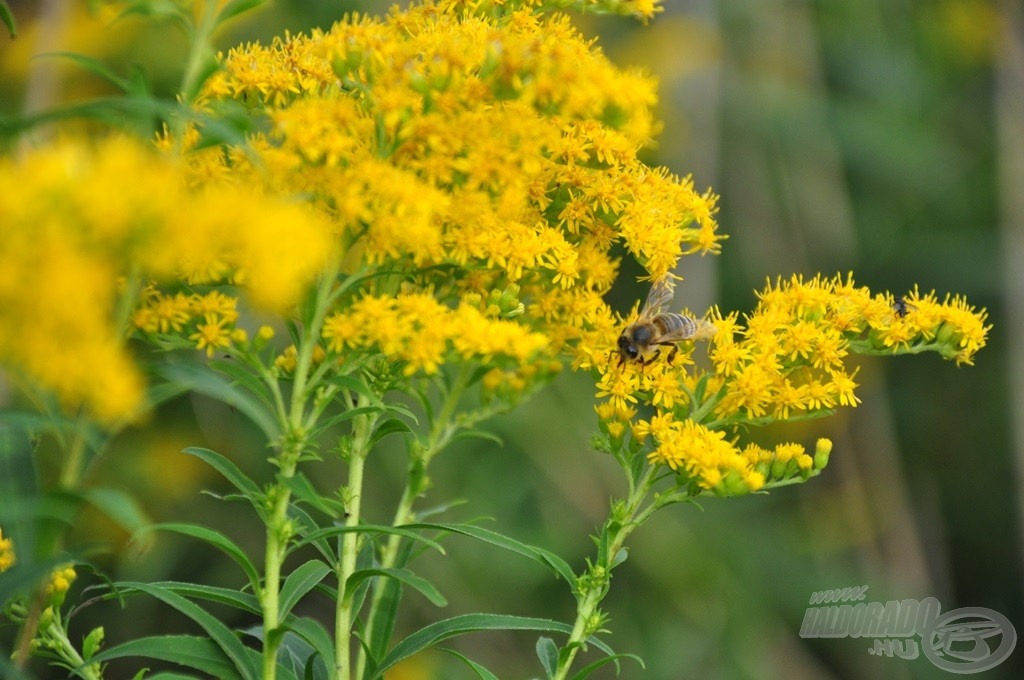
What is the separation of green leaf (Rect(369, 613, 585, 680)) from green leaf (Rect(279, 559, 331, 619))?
0.15 m

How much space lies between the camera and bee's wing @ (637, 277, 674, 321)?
7.36ft

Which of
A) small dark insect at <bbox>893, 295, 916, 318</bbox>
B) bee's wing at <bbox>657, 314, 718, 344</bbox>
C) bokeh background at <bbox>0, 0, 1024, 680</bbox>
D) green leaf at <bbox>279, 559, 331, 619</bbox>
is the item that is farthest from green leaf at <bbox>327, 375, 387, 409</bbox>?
bokeh background at <bbox>0, 0, 1024, 680</bbox>

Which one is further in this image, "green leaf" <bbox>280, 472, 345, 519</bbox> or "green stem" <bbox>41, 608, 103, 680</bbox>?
"green stem" <bbox>41, 608, 103, 680</bbox>

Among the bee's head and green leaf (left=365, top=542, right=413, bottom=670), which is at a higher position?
the bee's head

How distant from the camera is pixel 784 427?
4.78m

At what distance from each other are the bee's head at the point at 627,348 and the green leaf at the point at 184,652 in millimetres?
760

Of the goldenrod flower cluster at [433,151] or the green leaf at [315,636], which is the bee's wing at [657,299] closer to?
the goldenrod flower cluster at [433,151]

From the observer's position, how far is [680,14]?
5.29m

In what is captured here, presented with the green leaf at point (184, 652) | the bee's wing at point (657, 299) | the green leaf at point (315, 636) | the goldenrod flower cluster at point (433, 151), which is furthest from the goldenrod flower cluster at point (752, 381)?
the green leaf at point (184, 652)

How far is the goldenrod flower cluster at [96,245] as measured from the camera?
42.4 inches

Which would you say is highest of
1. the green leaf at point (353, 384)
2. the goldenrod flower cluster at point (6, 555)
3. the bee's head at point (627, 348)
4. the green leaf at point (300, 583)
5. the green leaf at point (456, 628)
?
the green leaf at point (353, 384)

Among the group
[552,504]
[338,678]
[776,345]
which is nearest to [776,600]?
[552,504]

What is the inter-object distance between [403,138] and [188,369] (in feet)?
1.42

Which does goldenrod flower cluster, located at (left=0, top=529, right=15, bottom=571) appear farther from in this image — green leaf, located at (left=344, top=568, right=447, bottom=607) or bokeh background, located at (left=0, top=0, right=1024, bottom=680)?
bokeh background, located at (left=0, top=0, right=1024, bottom=680)
